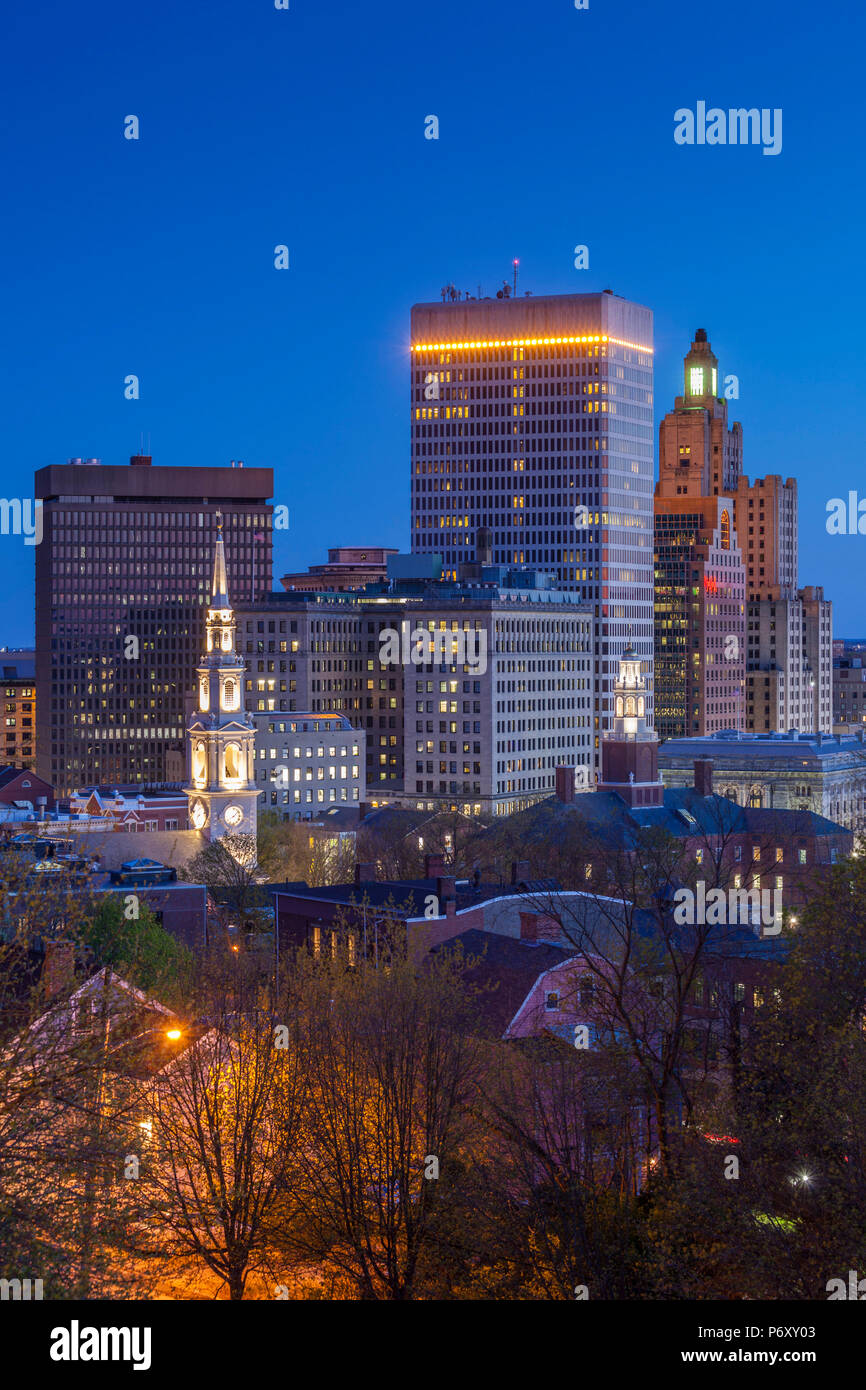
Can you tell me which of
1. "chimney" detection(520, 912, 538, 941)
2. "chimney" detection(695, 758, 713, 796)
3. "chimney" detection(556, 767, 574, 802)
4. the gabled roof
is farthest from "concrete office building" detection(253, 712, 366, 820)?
the gabled roof

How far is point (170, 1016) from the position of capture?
45000mm

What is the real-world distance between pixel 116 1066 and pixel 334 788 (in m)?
153

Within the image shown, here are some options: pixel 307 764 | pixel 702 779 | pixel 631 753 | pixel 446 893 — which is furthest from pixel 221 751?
pixel 446 893

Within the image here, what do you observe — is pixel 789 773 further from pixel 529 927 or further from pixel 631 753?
pixel 529 927

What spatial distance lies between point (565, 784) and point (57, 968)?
281 ft

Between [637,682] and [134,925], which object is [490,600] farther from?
[134,925]

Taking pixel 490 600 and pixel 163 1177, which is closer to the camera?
pixel 163 1177

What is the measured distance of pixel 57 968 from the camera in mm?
38969

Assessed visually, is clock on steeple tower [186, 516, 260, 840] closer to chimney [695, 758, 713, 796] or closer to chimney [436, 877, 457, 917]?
chimney [695, 758, 713, 796]

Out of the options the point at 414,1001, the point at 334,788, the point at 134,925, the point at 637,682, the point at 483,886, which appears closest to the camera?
the point at 414,1001

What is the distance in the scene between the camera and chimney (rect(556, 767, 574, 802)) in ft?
402

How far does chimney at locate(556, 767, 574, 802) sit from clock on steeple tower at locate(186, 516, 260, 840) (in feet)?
72.1

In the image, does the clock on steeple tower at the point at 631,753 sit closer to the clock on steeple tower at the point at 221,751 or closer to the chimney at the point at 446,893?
the clock on steeple tower at the point at 221,751

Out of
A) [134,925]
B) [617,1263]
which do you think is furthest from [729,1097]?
[134,925]
